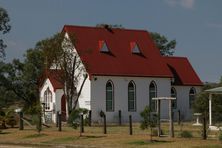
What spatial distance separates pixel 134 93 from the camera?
67062 mm

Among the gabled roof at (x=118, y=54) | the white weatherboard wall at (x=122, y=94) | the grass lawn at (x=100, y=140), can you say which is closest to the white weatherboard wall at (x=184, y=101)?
the white weatherboard wall at (x=122, y=94)

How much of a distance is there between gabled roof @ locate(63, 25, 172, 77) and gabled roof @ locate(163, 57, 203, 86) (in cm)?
341

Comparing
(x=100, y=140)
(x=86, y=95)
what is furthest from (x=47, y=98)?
(x=100, y=140)

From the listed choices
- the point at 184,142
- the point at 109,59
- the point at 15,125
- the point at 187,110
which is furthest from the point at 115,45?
the point at 184,142

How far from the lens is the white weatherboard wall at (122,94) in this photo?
211 ft

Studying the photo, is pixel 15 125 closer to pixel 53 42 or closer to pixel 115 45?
pixel 53 42

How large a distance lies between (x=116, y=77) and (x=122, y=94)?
188 cm

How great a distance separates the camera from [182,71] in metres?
73.6

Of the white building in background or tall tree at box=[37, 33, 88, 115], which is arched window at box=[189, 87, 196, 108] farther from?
tall tree at box=[37, 33, 88, 115]

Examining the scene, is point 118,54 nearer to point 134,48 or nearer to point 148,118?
point 134,48

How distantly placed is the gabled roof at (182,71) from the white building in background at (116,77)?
0.30m

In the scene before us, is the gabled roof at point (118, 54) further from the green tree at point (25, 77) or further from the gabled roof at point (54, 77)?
the green tree at point (25, 77)

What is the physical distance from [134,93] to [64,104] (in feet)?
23.7

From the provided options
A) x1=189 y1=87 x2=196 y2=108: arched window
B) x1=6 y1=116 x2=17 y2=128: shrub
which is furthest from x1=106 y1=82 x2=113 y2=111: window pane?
x1=6 y1=116 x2=17 y2=128: shrub
